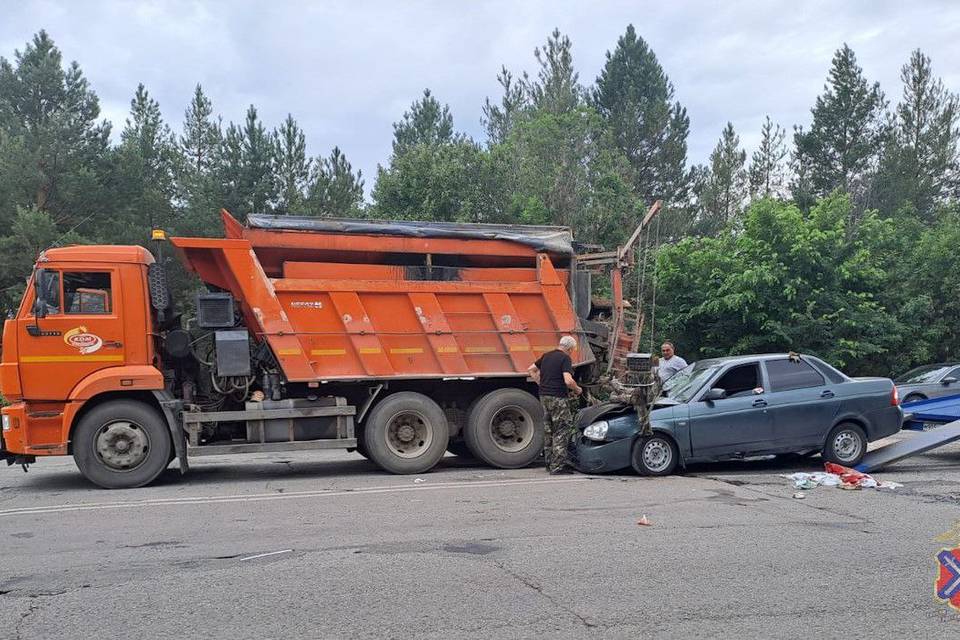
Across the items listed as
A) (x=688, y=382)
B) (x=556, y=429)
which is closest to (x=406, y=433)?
(x=556, y=429)

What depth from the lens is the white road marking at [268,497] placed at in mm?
8516

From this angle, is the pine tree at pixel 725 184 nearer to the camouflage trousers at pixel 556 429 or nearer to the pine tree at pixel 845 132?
the pine tree at pixel 845 132

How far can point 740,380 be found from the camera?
35.1 feet

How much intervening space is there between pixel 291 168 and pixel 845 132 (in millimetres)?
23224

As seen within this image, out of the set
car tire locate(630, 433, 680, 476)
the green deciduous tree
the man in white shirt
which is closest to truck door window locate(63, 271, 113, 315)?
car tire locate(630, 433, 680, 476)

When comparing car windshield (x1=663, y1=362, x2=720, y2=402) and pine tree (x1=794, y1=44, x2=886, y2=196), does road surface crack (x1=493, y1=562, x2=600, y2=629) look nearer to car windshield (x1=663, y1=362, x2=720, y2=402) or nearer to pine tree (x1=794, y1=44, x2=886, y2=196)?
car windshield (x1=663, y1=362, x2=720, y2=402)

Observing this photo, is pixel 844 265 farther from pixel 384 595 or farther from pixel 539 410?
pixel 384 595

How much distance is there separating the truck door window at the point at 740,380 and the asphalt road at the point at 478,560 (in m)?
1.15

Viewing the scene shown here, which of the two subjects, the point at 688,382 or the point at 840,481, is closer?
the point at 840,481

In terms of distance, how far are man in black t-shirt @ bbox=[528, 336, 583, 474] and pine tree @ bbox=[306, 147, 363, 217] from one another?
19.2 m

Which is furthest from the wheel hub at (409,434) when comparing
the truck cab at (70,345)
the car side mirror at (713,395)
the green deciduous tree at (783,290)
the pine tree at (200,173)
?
the pine tree at (200,173)

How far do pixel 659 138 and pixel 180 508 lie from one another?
32.5m

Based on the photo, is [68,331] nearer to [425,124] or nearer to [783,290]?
[783,290]

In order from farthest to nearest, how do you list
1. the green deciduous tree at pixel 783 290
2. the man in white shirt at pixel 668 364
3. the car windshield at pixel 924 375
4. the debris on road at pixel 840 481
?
the green deciduous tree at pixel 783 290, the car windshield at pixel 924 375, the man in white shirt at pixel 668 364, the debris on road at pixel 840 481
